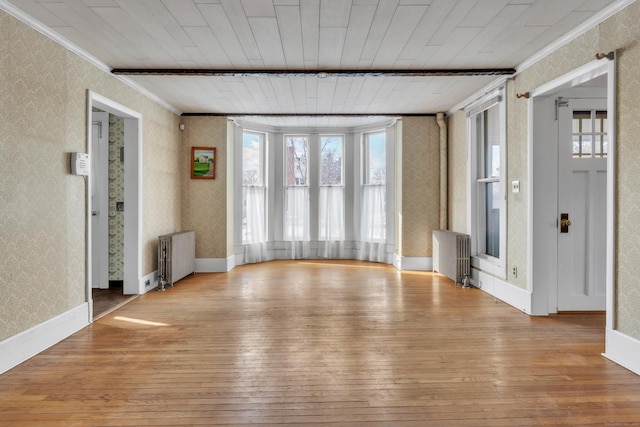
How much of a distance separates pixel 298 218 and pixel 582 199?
525 centimetres

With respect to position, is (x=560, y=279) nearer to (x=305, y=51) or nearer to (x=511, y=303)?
(x=511, y=303)

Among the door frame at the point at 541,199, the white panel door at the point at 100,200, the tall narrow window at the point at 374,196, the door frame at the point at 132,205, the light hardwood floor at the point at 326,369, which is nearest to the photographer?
the light hardwood floor at the point at 326,369

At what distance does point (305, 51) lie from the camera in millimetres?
3961

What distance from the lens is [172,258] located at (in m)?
5.72

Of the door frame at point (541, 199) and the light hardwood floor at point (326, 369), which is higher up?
the door frame at point (541, 199)

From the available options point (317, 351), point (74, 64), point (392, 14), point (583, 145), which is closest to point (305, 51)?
point (392, 14)

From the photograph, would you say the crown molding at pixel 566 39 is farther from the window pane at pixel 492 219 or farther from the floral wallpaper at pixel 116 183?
the floral wallpaper at pixel 116 183

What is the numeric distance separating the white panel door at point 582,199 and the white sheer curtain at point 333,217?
4636 mm

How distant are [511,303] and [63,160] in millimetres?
4853

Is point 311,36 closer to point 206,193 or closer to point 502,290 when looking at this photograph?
point 502,290

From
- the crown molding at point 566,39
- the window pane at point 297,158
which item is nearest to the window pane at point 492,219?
the crown molding at point 566,39

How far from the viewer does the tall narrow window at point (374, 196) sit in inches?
308

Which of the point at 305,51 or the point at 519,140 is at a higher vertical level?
the point at 305,51

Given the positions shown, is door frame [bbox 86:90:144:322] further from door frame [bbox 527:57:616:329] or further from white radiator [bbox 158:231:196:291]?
door frame [bbox 527:57:616:329]
